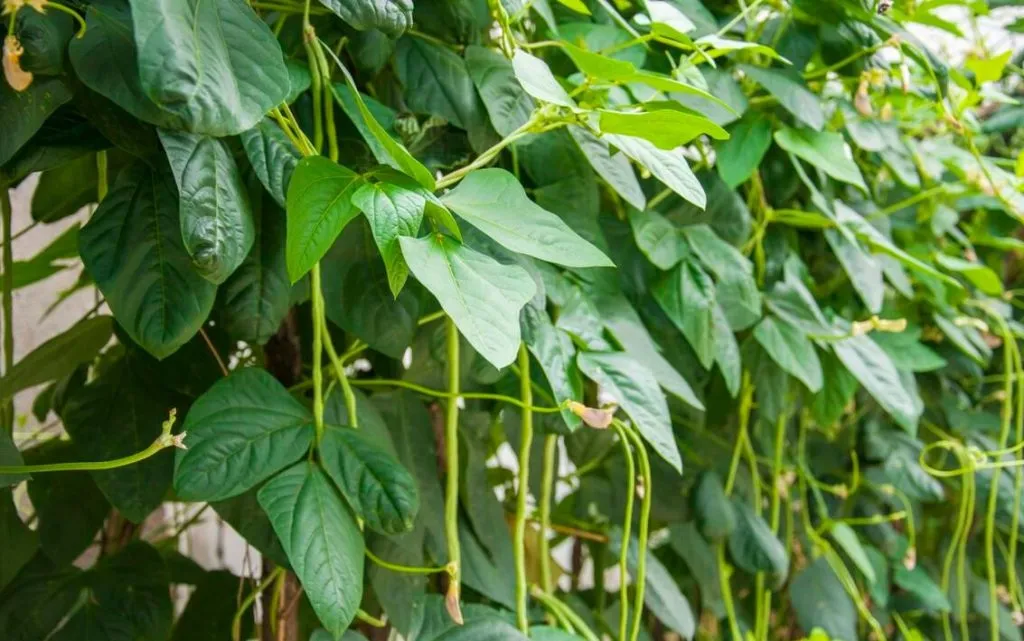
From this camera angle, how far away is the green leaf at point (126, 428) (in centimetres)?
53

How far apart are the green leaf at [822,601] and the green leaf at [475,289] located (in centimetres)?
68

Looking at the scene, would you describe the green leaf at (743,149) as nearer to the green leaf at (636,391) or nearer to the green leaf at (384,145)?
the green leaf at (636,391)

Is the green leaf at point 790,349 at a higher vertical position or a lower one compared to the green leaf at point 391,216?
lower

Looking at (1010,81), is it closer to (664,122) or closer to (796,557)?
(796,557)

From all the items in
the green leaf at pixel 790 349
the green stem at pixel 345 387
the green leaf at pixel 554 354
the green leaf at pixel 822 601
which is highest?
the green leaf at pixel 554 354

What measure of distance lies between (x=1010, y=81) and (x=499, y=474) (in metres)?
0.94

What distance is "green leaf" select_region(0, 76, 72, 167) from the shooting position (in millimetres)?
395

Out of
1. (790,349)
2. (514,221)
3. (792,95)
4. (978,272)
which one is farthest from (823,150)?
(514,221)

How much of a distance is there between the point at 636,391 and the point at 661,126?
0.58 ft

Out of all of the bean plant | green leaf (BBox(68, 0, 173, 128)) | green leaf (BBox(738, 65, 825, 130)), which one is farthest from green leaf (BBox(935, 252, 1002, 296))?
green leaf (BBox(68, 0, 173, 128))

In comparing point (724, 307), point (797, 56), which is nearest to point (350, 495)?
point (724, 307)

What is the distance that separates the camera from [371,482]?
461mm

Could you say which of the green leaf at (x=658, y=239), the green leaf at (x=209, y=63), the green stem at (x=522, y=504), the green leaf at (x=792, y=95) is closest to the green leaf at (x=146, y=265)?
the green leaf at (x=209, y=63)

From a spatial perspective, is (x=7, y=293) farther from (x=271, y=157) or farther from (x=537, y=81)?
(x=537, y=81)
